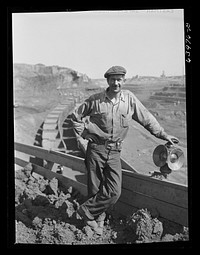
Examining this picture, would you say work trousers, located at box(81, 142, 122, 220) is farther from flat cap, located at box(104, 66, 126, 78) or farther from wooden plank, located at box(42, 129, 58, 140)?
flat cap, located at box(104, 66, 126, 78)

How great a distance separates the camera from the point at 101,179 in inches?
Result: 177

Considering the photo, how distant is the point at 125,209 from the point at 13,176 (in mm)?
1113

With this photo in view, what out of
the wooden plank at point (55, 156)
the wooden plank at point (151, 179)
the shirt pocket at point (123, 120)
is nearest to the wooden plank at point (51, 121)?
the wooden plank at point (55, 156)

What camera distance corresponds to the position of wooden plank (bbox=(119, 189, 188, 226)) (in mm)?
4414

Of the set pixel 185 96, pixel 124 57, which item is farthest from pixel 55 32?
pixel 185 96

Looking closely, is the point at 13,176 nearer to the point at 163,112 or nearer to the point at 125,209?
the point at 125,209

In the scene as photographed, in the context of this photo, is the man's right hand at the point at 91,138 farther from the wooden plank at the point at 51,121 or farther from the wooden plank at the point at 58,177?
the wooden plank at the point at 58,177

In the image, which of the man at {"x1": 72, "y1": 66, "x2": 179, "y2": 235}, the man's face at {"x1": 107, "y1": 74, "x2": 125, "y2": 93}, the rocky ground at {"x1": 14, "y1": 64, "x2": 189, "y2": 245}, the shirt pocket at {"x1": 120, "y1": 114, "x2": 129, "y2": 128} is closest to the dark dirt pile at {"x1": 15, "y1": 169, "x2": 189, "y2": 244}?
the rocky ground at {"x1": 14, "y1": 64, "x2": 189, "y2": 245}

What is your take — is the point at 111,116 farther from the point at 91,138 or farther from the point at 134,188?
the point at 134,188

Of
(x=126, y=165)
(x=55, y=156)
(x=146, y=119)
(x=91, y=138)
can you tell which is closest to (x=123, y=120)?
(x=146, y=119)

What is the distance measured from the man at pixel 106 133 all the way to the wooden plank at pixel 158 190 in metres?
0.12

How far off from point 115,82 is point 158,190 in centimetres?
107

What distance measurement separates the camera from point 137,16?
443 centimetres

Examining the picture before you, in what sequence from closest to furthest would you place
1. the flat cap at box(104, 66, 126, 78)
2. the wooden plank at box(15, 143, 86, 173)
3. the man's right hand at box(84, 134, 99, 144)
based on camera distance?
1. the flat cap at box(104, 66, 126, 78)
2. the man's right hand at box(84, 134, 99, 144)
3. the wooden plank at box(15, 143, 86, 173)
